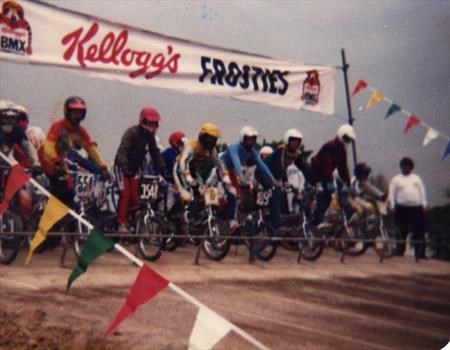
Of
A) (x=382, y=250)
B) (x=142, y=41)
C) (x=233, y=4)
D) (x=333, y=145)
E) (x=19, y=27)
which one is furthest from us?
(x=382, y=250)

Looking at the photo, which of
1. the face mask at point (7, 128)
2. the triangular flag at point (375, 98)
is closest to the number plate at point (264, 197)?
the triangular flag at point (375, 98)

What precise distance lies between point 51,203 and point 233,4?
1.27 m

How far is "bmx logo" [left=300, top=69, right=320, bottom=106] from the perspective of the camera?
3.94 metres

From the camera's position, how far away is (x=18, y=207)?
3.29 meters

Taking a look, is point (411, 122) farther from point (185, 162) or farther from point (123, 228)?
point (123, 228)

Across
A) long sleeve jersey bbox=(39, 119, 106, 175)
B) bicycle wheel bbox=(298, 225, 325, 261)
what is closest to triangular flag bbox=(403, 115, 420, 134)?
bicycle wheel bbox=(298, 225, 325, 261)

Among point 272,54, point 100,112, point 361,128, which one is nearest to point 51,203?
point 100,112

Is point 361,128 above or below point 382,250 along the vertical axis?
above

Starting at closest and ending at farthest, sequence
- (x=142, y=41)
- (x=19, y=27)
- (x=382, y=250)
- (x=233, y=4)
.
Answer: (x=19, y=27), (x=142, y=41), (x=233, y=4), (x=382, y=250)

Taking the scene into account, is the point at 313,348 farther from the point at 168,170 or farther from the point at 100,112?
the point at 100,112

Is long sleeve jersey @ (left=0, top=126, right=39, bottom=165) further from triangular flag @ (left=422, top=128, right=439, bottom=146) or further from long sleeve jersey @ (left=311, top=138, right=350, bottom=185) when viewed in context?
triangular flag @ (left=422, top=128, right=439, bottom=146)

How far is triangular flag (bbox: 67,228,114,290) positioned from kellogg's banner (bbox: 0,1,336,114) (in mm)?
693

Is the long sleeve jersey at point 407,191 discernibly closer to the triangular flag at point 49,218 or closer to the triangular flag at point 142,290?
the triangular flag at point 142,290

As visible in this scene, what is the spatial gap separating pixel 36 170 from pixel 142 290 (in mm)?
674
